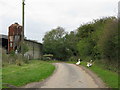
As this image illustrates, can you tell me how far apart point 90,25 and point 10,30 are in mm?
22018

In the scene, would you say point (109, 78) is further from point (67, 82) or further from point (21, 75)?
point (21, 75)

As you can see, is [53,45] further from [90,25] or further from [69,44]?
[90,25]

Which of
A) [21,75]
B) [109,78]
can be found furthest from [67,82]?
[21,75]

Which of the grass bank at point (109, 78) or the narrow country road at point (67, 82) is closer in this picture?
the narrow country road at point (67, 82)

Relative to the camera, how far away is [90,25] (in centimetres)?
4462

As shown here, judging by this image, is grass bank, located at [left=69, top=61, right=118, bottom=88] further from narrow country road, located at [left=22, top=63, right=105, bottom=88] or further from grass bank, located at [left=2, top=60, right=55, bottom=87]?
grass bank, located at [left=2, top=60, right=55, bottom=87]

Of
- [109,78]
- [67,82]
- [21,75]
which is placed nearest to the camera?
[67,82]

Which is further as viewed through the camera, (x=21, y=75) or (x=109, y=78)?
(x=21, y=75)

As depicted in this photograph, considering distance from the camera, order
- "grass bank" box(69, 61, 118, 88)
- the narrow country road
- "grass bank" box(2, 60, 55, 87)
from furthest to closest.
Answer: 1. "grass bank" box(2, 60, 55, 87)
2. "grass bank" box(69, 61, 118, 88)
3. the narrow country road

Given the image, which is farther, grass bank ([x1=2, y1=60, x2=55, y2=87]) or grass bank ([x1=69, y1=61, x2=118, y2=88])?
grass bank ([x1=2, y1=60, x2=55, y2=87])

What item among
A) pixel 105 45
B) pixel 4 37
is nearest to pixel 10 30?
pixel 4 37

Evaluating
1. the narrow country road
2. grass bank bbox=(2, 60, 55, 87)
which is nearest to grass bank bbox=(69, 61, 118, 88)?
the narrow country road

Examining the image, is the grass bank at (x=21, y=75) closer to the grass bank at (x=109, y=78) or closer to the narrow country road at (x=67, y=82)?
the narrow country road at (x=67, y=82)

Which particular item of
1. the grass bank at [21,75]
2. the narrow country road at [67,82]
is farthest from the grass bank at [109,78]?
the grass bank at [21,75]
